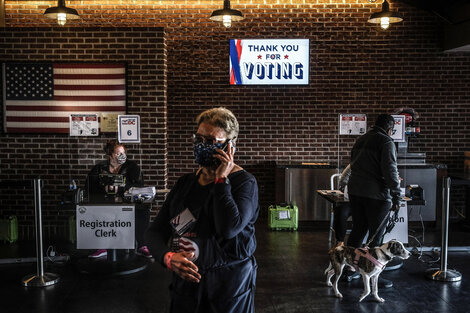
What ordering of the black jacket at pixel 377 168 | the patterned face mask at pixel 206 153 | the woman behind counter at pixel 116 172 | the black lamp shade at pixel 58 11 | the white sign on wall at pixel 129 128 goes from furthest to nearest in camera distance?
the black lamp shade at pixel 58 11
the white sign on wall at pixel 129 128
the woman behind counter at pixel 116 172
the black jacket at pixel 377 168
the patterned face mask at pixel 206 153

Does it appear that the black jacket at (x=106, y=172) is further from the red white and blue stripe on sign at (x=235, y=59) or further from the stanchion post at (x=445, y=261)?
the stanchion post at (x=445, y=261)

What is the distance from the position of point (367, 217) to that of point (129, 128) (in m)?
3.20

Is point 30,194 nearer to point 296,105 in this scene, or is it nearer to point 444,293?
point 296,105

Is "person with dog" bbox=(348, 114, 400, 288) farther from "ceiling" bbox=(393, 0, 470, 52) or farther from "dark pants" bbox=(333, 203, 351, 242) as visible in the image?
"ceiling" bbox=(393, 0, 470, 52)

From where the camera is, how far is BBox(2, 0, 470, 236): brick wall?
8.63 meters

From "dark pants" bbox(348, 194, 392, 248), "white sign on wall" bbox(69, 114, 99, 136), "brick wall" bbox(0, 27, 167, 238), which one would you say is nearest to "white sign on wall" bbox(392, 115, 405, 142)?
"dark pants" bbox(348, 194, 392, 248)

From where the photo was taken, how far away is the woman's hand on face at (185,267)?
203cm

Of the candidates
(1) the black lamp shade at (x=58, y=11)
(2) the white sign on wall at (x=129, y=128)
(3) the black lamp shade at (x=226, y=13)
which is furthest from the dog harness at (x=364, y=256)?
(1) the black lamp shade at (x=58, y=11)

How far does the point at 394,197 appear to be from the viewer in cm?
504

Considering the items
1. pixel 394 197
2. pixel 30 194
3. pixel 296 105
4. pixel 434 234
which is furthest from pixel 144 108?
pixel 434 234

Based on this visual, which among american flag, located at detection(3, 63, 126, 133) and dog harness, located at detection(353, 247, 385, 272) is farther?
american flag, located at detection(3, 63, 126, 133)

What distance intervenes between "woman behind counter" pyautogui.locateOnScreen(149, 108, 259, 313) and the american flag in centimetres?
520

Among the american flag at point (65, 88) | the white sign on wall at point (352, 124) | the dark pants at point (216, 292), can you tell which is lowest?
the dark pants at point (216, 292)

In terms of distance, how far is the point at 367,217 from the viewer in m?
5.17
